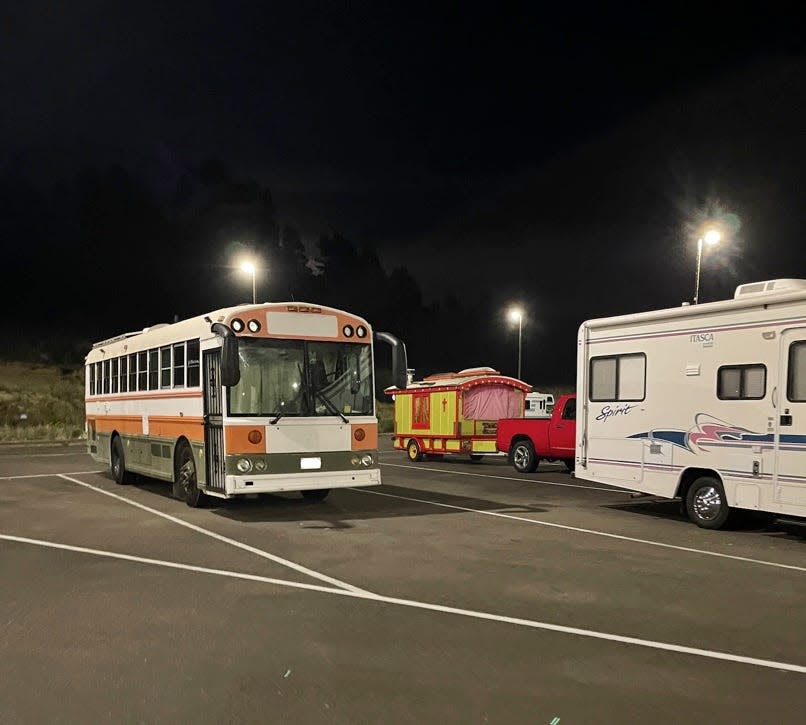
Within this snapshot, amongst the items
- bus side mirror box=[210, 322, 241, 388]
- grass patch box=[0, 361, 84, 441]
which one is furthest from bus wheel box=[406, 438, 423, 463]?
grass patch box=[0, 361, 84, 441]

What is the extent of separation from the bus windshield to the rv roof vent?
5.82 meters

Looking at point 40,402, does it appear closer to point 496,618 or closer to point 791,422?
point 791,422

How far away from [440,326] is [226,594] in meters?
108

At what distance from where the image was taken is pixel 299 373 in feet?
42.6

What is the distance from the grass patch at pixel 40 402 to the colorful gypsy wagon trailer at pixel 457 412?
17.1 m

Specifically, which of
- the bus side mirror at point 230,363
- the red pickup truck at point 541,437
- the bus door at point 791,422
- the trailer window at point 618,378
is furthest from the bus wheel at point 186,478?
the red pickup truck at point 541,437

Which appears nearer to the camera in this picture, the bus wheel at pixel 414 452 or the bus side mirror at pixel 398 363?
the bus side mirror at pixel 398 363

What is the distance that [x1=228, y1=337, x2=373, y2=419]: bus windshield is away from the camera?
495 inches

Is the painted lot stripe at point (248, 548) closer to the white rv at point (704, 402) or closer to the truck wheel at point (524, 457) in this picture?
the white rv at point (704, 402)

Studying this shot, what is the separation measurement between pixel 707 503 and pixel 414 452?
14.9m

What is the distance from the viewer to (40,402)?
157 feet

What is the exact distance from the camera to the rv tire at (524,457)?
21.5 metres

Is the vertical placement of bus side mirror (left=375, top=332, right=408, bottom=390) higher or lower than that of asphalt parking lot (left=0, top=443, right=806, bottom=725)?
higher

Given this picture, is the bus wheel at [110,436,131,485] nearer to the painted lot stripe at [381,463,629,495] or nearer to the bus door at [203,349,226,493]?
the bus door at [203,349,226,493]
